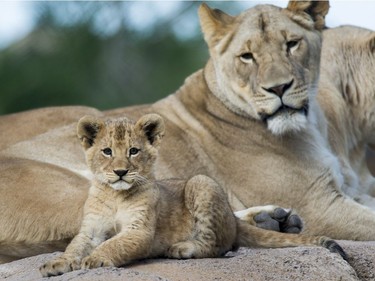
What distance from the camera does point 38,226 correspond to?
5566 millimetres

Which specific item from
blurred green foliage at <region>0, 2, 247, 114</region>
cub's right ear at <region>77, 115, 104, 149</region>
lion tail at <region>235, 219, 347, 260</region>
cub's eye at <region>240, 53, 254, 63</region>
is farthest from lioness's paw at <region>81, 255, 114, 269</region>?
blurred green foliage at <region>0, 2, 247, 114</region>

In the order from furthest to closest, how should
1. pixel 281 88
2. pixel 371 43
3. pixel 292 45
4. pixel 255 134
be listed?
1. pixel 371 43
2. pixel 255 134
3. pixel 292 45
4. pixel 281 88

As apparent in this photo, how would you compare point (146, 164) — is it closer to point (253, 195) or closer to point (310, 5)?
point (253, 195)

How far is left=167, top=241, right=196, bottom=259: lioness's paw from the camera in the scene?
15.7 ft

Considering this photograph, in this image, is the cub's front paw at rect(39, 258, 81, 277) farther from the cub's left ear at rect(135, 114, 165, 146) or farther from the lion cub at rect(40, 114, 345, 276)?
the cub's left ear at rect(135, 114, 165, 146)

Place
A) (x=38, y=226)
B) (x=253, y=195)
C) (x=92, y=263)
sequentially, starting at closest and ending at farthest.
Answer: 1. (x=92, y=263)
2. (x=38, y=226)
3. (x=253, y=195)

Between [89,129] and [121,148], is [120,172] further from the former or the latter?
[89,129]

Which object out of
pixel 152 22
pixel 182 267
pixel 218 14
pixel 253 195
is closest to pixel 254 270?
pixel 182 267

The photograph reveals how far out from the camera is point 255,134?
659cm

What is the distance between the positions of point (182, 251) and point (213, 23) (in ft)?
7.23

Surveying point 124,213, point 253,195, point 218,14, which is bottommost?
point 253,195

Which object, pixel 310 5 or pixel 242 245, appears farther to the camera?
pixel 310 5

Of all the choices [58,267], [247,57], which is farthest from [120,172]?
[247,57]

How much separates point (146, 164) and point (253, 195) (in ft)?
5.92
